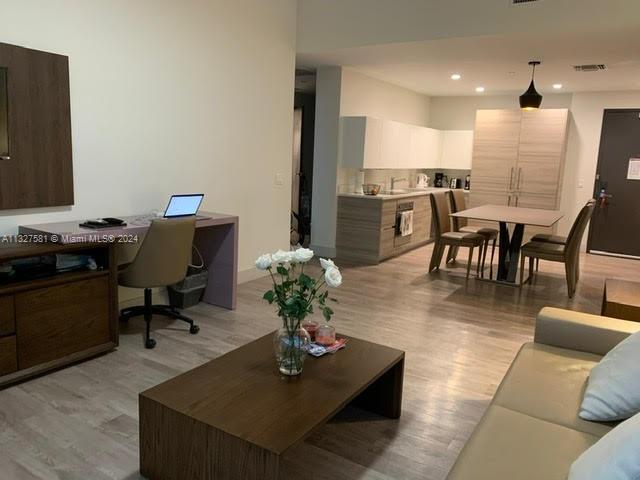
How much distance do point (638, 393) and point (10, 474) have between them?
2414 millimetres

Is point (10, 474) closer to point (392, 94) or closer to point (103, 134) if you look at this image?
point (103, 134)

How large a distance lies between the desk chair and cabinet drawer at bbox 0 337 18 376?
78 cm

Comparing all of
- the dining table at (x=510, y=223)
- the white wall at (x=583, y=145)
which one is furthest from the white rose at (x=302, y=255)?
the white wall at (x=583, y=145)

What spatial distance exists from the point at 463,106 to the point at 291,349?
24.4 ft

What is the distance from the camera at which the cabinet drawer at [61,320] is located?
2762 millimetres

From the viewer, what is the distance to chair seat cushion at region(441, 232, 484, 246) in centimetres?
559

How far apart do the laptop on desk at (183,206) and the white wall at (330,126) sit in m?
2.65

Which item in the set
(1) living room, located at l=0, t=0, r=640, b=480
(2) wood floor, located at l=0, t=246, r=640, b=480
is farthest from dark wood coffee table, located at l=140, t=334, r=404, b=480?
(2) wood floor, located at l=0, t=246, r=640, b=480

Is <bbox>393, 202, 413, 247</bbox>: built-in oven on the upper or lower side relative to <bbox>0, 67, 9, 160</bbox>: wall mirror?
lower

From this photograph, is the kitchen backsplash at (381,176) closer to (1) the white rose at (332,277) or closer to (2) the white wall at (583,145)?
(2) the white wall at (583,145)

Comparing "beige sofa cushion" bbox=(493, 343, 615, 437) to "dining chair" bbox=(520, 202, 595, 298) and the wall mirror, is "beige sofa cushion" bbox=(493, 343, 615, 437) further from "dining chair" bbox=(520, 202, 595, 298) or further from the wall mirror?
the wall mirror

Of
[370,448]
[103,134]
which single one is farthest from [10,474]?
[103,134]

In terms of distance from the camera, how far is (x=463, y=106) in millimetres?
8508

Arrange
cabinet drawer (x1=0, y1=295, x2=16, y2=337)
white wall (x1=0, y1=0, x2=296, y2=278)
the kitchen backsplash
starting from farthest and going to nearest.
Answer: the kitchen backsplash → white wall (x1=0, y1=0, x2=296, y2=278) → cabinet drawer (x1=0, y1=295, x2=16, y2=337)
